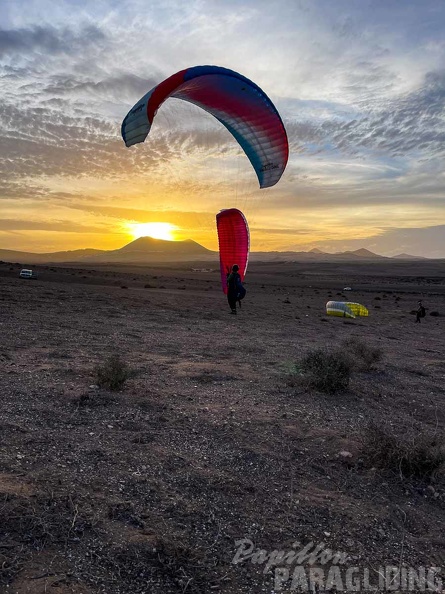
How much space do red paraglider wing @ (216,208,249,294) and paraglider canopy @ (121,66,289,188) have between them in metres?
1.49

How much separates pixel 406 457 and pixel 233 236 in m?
10.7

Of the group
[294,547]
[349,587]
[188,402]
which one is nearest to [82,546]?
[294,547]

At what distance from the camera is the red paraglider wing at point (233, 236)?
15.1 metres

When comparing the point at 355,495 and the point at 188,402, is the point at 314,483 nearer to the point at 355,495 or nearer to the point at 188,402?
the point at 355,495

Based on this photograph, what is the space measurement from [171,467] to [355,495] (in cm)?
254

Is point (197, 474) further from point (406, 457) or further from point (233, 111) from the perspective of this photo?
point (233, 111)

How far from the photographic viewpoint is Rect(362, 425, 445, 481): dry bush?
19.9 ft

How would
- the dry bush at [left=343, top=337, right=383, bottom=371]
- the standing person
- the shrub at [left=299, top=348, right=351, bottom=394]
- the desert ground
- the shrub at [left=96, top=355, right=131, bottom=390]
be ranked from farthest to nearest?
the standing person < the dry bush at [left=343, top=337, right=383, bottom=371] < the shrub at [left=299, top=348, right=351, bottom=394] < the shrub at [left=96, top=355, right=131, bottom=390] < the desert ground

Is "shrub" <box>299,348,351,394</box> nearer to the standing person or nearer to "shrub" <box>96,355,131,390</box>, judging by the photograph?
"shrub" <box>96,355,131,390</box>

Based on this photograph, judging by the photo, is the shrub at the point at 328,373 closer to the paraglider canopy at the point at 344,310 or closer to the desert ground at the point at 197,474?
the desert ground at the point at 197,474

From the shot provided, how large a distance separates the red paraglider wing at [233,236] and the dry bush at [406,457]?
386 inches

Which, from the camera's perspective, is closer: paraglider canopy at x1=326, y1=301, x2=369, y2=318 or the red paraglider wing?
the red paraglider wing

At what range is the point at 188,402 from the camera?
27.7ft

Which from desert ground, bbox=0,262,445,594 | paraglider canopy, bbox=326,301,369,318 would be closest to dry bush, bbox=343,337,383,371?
desert ground, bbox=0,262,445,594
